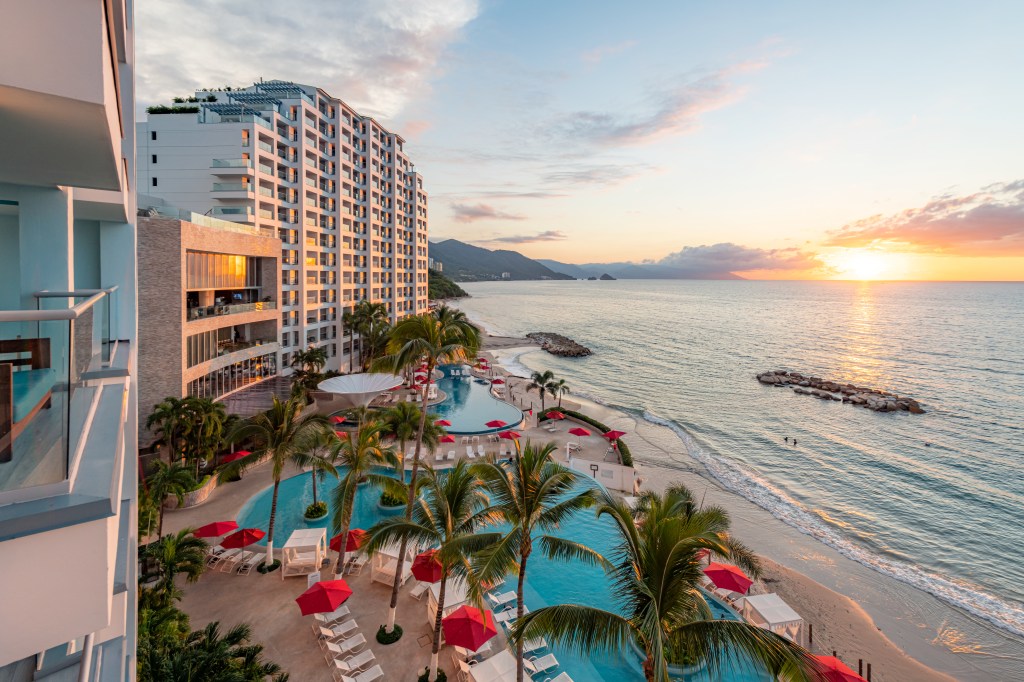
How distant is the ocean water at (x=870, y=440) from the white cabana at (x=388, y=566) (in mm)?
22953

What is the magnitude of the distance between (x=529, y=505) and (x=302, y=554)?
→ 39.6 ft

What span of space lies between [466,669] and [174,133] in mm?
48035

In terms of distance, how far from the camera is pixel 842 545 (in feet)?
86.5

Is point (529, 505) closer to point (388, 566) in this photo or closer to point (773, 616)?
point (388, 566)

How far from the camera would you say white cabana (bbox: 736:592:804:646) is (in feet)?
55.4

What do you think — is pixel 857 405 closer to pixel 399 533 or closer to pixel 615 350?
pixel 615 350

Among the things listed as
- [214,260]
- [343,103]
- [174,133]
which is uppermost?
[343,103]

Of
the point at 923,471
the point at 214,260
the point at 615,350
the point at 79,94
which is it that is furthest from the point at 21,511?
the point at 615,350

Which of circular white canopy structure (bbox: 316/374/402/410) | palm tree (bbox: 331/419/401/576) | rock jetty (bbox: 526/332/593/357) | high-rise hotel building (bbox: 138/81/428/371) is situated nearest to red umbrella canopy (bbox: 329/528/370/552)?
palm tree (bbox: 331/419/401/576)

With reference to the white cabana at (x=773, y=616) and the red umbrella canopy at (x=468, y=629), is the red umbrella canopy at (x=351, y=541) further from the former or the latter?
the white cabana at (x=773, y=616)

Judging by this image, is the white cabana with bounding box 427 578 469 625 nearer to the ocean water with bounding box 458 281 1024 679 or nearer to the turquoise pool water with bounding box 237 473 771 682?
the turquoise pool water with bounding box 237 473 771 682

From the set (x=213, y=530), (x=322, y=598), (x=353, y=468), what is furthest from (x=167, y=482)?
(x=322, y=598)

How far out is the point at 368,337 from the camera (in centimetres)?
5156

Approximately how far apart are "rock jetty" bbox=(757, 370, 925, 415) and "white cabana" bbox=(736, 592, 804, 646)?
156 ft
